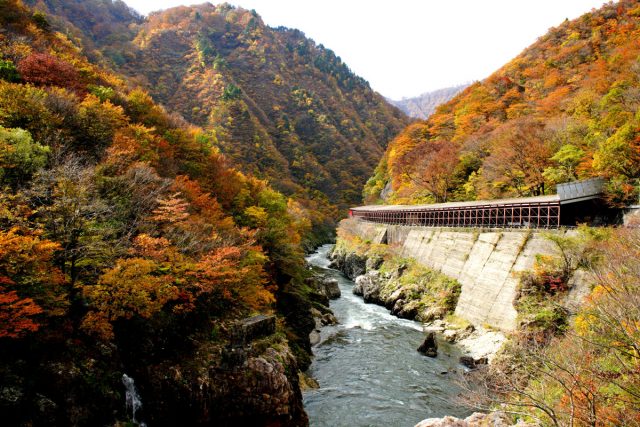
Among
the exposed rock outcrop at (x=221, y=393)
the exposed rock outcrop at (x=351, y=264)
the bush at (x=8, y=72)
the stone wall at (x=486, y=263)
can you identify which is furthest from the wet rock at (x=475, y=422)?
the exposed rock outcrop at (x=351, y=264)

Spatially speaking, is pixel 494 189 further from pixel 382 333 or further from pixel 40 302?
pixel 40 302

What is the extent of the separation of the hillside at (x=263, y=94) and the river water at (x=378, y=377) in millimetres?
54152

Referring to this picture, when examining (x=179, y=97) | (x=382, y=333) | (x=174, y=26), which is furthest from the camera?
(x=174, y=26)

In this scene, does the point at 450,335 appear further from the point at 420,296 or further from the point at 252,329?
the point at 252,329

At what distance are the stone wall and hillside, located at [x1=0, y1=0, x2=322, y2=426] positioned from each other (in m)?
12.8

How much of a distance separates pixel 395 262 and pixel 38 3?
10749cm

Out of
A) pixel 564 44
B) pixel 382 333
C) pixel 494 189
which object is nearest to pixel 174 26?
pixel 564 44

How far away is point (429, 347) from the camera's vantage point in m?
22.0

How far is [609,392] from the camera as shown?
9.80 meters

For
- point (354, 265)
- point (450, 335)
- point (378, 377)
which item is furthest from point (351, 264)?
point (378, 377)

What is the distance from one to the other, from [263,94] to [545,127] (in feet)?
363

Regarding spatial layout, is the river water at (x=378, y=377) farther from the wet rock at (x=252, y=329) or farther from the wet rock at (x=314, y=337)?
the wet rock at (x=252, y=329)

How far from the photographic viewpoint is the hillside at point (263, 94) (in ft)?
308

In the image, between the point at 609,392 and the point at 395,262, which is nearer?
the point at 609,392
